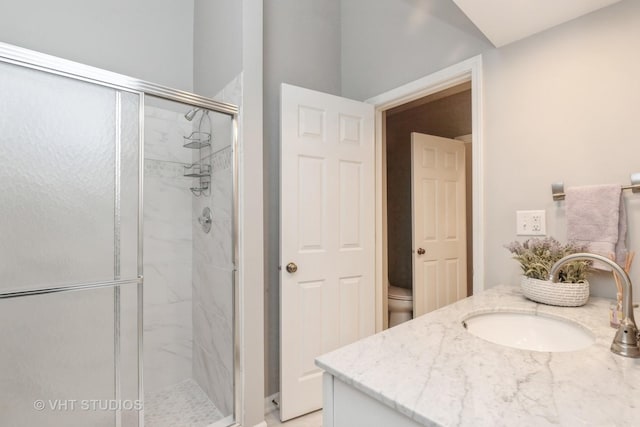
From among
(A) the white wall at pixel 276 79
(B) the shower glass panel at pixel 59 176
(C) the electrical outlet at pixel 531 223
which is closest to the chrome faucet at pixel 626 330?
(C) the electrical outlet at pixel 531 223

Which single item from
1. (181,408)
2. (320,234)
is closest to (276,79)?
(320,234)

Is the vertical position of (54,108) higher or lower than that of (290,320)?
higher

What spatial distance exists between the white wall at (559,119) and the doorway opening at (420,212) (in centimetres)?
111

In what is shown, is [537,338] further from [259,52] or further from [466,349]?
[259,52]

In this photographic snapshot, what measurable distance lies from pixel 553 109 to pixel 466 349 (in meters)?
1.22

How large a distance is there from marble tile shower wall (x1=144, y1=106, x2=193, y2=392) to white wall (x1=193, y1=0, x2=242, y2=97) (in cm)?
37

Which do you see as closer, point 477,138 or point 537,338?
point 537,338

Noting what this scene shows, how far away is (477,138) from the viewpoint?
67.4 inches

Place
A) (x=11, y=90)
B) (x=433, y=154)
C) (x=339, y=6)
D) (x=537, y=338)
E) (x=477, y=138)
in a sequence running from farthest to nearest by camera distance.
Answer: (x=433, y=154) → (x=339, y=6) → (x=477, y=138) → (x=11, y=90) → (x=537, y=338)

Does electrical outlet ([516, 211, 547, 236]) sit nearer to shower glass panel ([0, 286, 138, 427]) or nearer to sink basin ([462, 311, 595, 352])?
sink basin ([462, 311, 595, 352])

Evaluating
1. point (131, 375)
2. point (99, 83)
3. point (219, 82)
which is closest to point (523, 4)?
point (219, 82)

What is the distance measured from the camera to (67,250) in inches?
54.7

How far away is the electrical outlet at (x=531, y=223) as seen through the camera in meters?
1.47

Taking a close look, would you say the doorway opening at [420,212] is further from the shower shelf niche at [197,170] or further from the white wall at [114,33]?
the white wall at [114,33]
